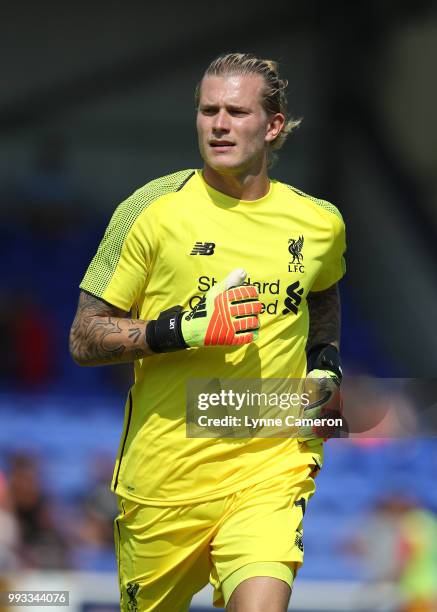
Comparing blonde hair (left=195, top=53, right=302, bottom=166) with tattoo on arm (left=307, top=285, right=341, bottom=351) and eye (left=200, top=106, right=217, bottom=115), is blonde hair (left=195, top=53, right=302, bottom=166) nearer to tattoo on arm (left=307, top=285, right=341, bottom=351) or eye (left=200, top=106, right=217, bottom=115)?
eye (left=200, top=106, right=217, bottom=115)

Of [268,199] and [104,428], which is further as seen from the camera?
[104,428]

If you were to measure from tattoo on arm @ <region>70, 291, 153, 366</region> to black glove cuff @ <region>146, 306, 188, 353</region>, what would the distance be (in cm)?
4

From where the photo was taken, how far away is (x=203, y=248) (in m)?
3.84

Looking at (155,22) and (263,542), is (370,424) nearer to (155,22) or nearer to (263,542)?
(263,542)

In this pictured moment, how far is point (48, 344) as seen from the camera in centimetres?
1245

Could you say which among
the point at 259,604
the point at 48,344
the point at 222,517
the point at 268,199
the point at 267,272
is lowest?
the point at 259,604

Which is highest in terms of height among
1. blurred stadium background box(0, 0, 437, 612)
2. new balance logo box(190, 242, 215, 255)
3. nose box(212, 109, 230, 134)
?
blurred stadium background box(0, 0, 437, 612)

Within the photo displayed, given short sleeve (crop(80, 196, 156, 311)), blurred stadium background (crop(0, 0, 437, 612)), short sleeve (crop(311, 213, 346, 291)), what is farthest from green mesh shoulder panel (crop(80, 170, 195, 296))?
blurred stadium background (crop(0, 0, 437, 612))

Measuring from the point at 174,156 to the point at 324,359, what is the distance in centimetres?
1063

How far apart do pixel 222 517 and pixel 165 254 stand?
0.90 metres

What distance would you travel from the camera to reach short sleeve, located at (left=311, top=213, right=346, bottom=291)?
4125 mm

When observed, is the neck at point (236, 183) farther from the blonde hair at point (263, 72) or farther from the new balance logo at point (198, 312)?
the new balance logo at point (198, 312)

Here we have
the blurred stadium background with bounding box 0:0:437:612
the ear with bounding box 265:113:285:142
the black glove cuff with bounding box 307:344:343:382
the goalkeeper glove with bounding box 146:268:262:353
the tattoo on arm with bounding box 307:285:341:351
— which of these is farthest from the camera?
the blurred stadium background with bounding box 0:0:437:612

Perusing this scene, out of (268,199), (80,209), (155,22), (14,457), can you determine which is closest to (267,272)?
(268,199)
